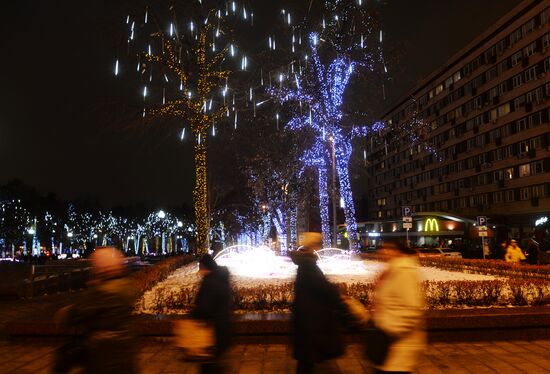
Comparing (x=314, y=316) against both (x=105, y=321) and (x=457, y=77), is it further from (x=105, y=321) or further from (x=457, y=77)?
(x=457, y=77)

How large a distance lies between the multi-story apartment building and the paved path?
34611 millimetres

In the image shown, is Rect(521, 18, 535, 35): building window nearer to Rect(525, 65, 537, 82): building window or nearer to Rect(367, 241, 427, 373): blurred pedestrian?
Rect(525, 65, 537, 82): building window

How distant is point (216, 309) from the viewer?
4.89 metres

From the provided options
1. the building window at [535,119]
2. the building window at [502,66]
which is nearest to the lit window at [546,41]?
the building window at [535,119]

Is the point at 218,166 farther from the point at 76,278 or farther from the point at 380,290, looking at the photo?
the point at 380,290

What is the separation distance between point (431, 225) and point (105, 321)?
48336 millimetres

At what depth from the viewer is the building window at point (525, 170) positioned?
191ft

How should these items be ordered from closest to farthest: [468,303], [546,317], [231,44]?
[546,317] < [468,303] < [231,44]

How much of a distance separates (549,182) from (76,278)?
4638cm

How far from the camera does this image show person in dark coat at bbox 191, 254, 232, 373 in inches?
190

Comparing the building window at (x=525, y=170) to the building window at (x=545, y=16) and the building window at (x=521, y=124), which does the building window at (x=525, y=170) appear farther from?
the building window at (x=545, y=16)

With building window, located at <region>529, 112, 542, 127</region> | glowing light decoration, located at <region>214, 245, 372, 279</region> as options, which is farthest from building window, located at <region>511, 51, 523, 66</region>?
glowing light decoration, located at <region>214, 245, 372, 279</region>

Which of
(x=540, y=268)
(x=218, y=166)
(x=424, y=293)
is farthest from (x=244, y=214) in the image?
(x=424, y=293)

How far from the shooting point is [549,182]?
2162 inches
